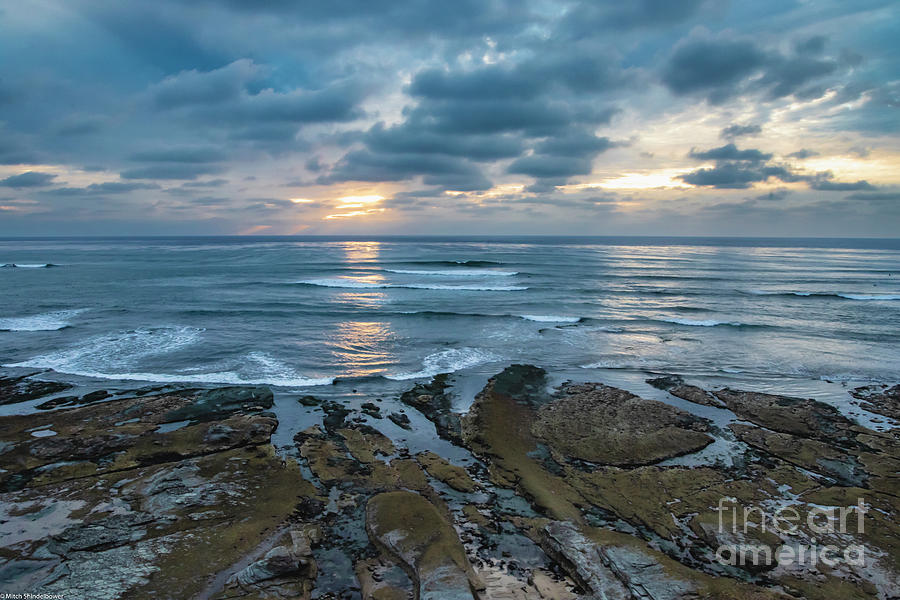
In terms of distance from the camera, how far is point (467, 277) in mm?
56250

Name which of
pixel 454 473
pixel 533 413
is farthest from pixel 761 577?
pixel 533 413

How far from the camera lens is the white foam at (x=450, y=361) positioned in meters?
18.5

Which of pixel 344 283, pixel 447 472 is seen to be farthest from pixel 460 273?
pixel 447 472

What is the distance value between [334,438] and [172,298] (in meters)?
31.8

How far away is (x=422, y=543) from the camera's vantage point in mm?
7812

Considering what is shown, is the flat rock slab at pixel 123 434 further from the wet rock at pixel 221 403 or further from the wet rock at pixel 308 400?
the wet rock at pixel 308 400

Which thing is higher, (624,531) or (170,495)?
(170,495)

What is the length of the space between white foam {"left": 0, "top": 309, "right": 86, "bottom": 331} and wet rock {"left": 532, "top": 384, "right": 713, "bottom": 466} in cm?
2903

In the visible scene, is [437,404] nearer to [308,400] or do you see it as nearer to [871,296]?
[308,400]

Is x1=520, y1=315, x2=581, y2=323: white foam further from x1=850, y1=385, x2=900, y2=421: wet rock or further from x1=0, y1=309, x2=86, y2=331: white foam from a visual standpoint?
x1=0, y1=309, x2=86, y2=331: white foam

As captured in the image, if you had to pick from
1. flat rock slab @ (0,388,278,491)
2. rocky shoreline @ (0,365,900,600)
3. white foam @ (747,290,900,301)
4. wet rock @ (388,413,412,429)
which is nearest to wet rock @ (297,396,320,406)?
rocky shoreline @ (0,365,900,600)

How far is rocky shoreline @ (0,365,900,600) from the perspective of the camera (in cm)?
714

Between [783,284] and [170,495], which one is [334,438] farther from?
[783,284]

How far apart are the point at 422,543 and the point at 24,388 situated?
17151 mm
